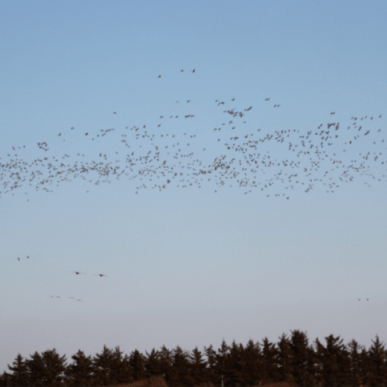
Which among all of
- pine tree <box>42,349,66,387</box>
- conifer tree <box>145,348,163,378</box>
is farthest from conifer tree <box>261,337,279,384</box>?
pine tree <box>42,349,66,387</box>

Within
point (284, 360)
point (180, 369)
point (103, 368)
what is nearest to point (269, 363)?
point (284, 360)

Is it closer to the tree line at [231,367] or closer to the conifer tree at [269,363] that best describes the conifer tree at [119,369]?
the tree line at [231,367]

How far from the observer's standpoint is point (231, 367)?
92.8m

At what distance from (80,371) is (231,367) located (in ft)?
83.0

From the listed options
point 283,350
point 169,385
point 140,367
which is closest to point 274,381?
point 283,350

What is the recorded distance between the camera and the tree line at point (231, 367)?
90250 millimetres

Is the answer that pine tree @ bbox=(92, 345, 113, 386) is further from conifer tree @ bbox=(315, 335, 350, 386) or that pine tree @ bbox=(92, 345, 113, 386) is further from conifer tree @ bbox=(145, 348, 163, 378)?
conifer tree @ bbox=(315, 335, 350, 386)

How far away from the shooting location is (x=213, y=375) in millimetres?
92438

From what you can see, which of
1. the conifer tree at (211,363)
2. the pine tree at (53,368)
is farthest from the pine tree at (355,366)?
the pine tree at (53,368)

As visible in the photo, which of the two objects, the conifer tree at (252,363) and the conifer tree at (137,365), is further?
the conifer tree at (137,365)

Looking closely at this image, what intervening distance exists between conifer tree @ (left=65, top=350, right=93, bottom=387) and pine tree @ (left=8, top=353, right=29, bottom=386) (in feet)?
22.1

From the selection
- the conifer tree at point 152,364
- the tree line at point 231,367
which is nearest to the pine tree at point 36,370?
the tree line at point 231,367

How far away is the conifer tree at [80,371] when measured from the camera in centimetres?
9100

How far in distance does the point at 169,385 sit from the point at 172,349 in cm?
750
